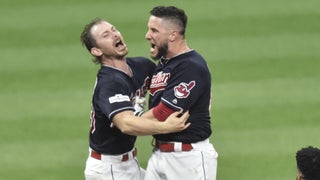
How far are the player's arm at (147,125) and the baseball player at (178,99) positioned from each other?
0.39 ft

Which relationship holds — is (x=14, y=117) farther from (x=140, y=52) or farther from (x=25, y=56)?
(x=140, y=52)

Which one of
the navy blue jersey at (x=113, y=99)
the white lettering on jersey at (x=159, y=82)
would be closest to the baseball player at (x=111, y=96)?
the navy blue jersey at (x=113, y=99)

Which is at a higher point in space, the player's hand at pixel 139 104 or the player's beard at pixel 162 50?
the player's beard at pixel 162 50

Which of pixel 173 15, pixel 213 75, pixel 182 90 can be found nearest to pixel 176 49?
pixel 173 15

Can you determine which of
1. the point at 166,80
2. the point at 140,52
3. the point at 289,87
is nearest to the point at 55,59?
the point at 140,52

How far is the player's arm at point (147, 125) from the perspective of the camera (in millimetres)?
6996

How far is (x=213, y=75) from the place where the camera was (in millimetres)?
10633

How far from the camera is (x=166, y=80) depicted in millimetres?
7211

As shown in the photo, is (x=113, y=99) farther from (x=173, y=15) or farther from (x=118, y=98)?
(x=173, y=15)

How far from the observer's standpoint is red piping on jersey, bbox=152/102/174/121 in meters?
7.11

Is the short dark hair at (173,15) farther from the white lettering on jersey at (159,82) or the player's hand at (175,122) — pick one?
the player's hand at (175,122)

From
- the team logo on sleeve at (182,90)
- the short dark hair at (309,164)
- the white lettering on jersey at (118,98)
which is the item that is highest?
the team logo on sleeve at (182,90)

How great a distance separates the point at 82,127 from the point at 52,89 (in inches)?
34.1

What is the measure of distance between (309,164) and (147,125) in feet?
5.24
